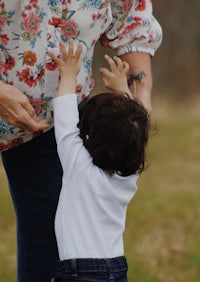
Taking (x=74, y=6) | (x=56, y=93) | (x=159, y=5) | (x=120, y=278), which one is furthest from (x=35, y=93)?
(x=159, y=5)

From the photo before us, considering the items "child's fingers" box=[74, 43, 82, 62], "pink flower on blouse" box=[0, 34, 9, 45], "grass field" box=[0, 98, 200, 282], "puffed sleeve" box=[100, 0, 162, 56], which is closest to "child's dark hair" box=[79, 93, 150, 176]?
"child's fingers" box=[74, 43, 82, 62]

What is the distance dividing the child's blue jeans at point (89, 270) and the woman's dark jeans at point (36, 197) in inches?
16.4

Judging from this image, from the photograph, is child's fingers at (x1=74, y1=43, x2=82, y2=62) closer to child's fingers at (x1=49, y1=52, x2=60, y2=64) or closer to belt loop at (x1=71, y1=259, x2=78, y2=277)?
child's fingers at (x1=49, y1=52, x2=60, y2=64)

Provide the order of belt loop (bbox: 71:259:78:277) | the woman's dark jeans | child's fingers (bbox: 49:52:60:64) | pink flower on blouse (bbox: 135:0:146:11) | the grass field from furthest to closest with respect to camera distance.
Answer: the grass field
pink flower on blouse (bbox: 135:0:146:11)
the woman's dark jeans
child's fingers (bbox: 49:52:60:64)
belt loop (bbox: 71:259:78:277)

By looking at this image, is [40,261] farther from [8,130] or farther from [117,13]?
[117,13]

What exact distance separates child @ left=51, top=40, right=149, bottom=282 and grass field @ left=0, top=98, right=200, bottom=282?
24.4 inches

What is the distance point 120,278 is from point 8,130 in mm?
543

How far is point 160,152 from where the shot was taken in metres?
7.88

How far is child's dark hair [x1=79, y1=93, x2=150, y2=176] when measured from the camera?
3004 millimetres

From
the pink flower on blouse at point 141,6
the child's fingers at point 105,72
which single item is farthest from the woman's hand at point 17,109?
the pink flower on blouse at point 141,6

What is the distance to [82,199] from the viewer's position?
3006 mm

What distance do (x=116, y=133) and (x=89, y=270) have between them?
0.36m

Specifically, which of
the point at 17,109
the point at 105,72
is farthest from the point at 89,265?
the point at 105,72

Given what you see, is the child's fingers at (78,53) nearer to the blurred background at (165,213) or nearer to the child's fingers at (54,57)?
the child's fingers at (54,57)
